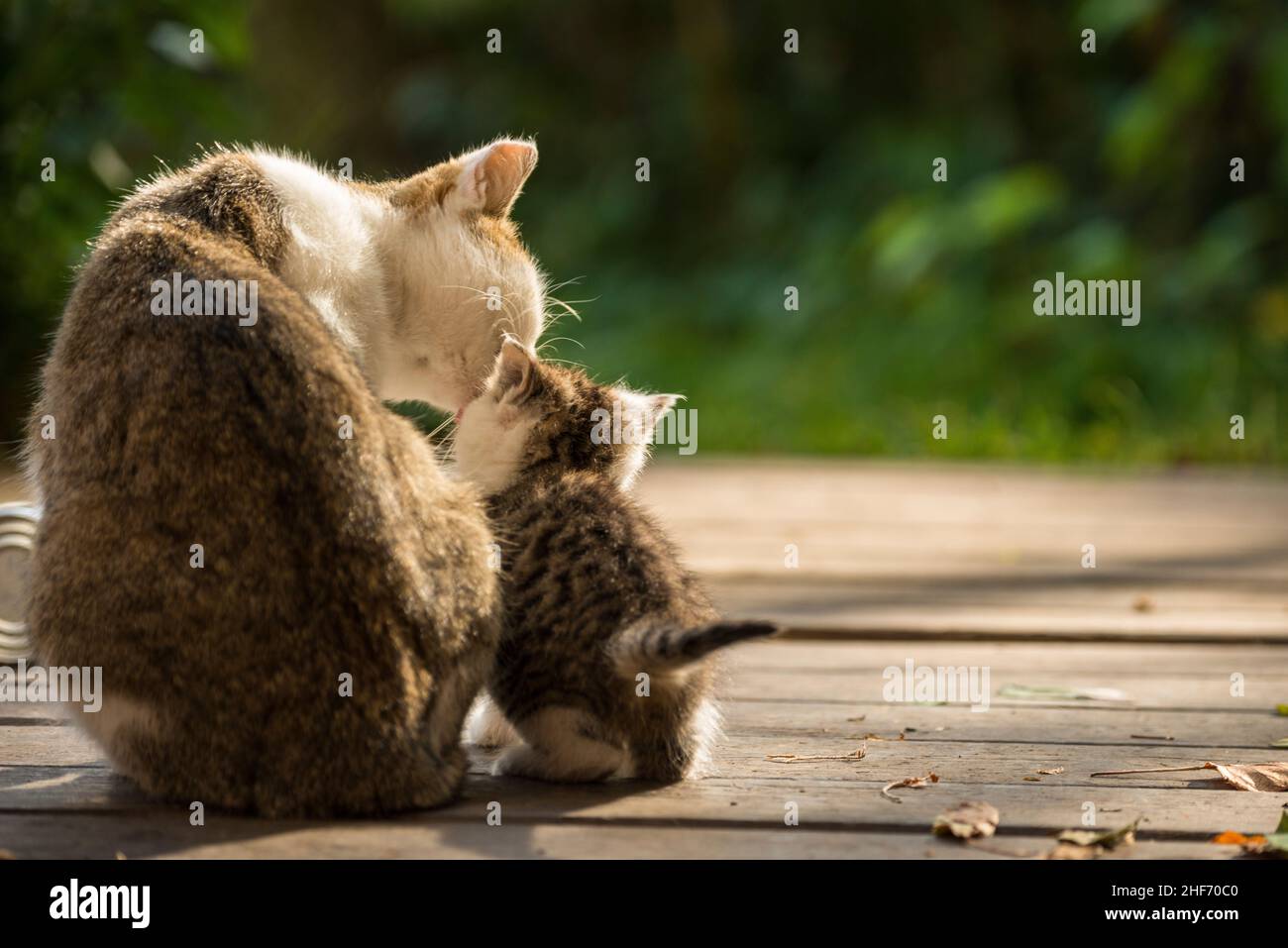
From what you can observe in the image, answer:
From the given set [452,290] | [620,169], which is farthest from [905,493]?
[620,169]

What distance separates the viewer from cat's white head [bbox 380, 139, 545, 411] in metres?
2.80

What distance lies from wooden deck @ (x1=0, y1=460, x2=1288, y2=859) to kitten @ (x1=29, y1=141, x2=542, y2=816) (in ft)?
0.29

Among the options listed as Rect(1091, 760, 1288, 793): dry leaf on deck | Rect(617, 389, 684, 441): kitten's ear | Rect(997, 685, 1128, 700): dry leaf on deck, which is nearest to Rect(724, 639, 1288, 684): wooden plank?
Rect(997, 685, 1128, 700): dry leaf on deck

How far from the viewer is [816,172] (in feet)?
35.5

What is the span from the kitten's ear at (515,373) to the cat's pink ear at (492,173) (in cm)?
37

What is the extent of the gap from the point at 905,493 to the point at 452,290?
3502mm

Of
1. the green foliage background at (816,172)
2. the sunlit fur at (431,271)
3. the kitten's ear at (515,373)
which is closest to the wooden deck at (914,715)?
the kitten's ear at (515,373)

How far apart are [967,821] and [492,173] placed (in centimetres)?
160

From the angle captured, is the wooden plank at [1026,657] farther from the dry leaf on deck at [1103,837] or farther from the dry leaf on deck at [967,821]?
the dry leaf on deck at [1103,837]

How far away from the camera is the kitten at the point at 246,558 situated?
79.0 inches

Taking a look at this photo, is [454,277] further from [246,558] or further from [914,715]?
[914,715]

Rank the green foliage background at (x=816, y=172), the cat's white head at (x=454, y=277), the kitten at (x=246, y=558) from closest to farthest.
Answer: the kitten at (x=246, y=558), the cat's white head at (x=454, y=277), the green foliage background at (x=816, y=172)

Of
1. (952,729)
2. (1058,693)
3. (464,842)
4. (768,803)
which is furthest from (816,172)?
(464,842)

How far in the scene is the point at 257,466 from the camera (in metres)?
2.01
